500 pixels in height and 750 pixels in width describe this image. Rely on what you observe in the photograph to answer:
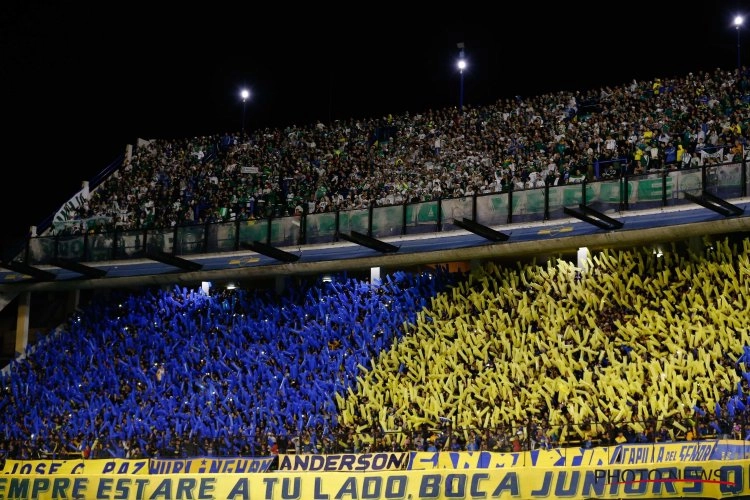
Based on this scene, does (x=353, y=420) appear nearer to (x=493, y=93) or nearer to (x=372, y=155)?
(x=372, y=155)

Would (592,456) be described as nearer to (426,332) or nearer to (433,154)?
(426,332)

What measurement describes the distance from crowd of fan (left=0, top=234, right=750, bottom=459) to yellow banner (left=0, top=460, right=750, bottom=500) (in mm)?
1337

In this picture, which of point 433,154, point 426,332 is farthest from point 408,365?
point 433,154

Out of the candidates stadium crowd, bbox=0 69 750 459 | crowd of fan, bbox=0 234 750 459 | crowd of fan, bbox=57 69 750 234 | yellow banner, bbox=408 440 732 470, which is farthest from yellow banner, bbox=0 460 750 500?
crowd of fan, bbox=57 69 750 234

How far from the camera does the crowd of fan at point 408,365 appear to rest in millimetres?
21703

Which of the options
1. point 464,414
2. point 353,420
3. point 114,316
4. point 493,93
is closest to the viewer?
point 464,414

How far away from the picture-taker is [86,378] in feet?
98.5

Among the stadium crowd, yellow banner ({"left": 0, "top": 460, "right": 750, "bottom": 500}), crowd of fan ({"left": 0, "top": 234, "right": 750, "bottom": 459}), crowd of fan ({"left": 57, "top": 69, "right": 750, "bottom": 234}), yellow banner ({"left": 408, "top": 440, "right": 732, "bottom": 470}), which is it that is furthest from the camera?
crowd of fan ({"left": 57, "top": 69, "right": 750, "bottom": 234})

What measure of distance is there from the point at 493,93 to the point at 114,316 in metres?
23.1

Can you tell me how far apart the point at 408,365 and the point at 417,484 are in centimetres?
751

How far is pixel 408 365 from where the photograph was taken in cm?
2622

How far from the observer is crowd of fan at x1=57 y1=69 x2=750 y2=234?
2819 cm

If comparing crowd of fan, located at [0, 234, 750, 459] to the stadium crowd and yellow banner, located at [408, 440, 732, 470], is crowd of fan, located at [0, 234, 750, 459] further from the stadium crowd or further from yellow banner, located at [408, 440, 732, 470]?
yellow banner, located at [408, 440, 732, 470]

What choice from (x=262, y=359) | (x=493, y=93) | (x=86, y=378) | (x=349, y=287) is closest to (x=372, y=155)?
(x=349, y=287)
